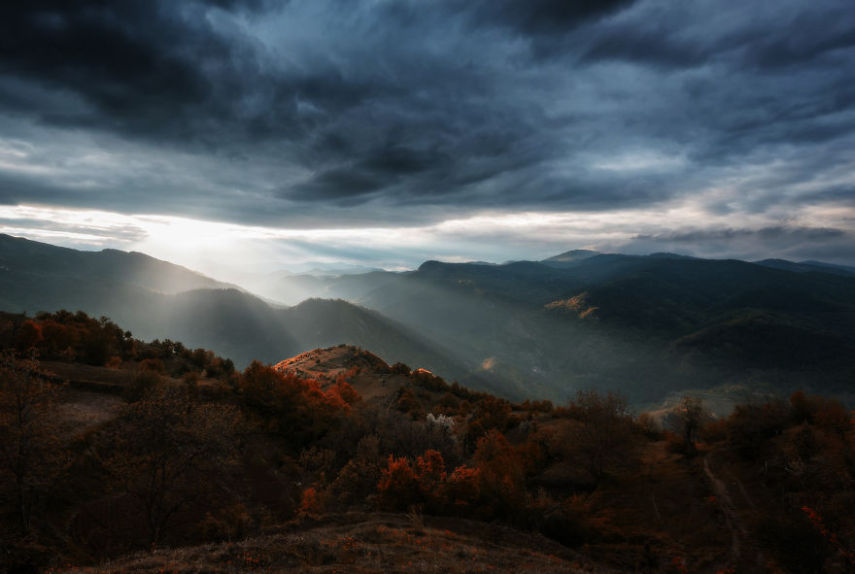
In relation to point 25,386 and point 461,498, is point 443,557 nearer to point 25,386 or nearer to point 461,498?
point 461,498

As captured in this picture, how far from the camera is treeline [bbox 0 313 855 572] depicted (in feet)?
53.0

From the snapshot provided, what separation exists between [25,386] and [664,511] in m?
41.9

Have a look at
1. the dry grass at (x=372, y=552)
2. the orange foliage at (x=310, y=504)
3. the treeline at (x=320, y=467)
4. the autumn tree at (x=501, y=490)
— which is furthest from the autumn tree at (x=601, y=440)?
the orange foliage at (x=310, y=504)

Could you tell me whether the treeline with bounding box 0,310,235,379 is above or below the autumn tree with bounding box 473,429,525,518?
above

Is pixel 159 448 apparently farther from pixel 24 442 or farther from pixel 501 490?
pixel 501 490

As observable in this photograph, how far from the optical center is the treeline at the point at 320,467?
53.0 ft

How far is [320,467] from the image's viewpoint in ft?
108

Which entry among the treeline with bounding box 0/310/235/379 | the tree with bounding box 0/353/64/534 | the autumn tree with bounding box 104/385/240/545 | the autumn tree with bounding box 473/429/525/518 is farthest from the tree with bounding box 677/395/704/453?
the treeline with bounding box 0/310/235/379

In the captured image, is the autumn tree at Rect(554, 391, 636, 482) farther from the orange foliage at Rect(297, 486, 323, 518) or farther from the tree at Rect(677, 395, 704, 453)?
the orange foliage at Rect(297, 486, 323, 518)

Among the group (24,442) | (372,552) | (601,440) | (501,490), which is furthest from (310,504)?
(601,440)

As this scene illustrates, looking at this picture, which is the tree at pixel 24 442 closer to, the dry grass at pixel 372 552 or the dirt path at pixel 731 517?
the dry grass at pixel 372 552

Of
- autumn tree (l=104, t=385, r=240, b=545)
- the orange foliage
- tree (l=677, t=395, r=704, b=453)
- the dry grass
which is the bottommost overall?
tree (l=677, t=395, r=704, b=453)

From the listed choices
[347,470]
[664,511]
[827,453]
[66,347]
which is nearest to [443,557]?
[347,470]

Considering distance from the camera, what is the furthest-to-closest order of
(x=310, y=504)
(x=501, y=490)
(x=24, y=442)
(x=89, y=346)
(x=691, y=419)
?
(x=691, y=419), (x=89, y=346), (x=501, y=490), (x=310, y=504), (x=24, y=442)
